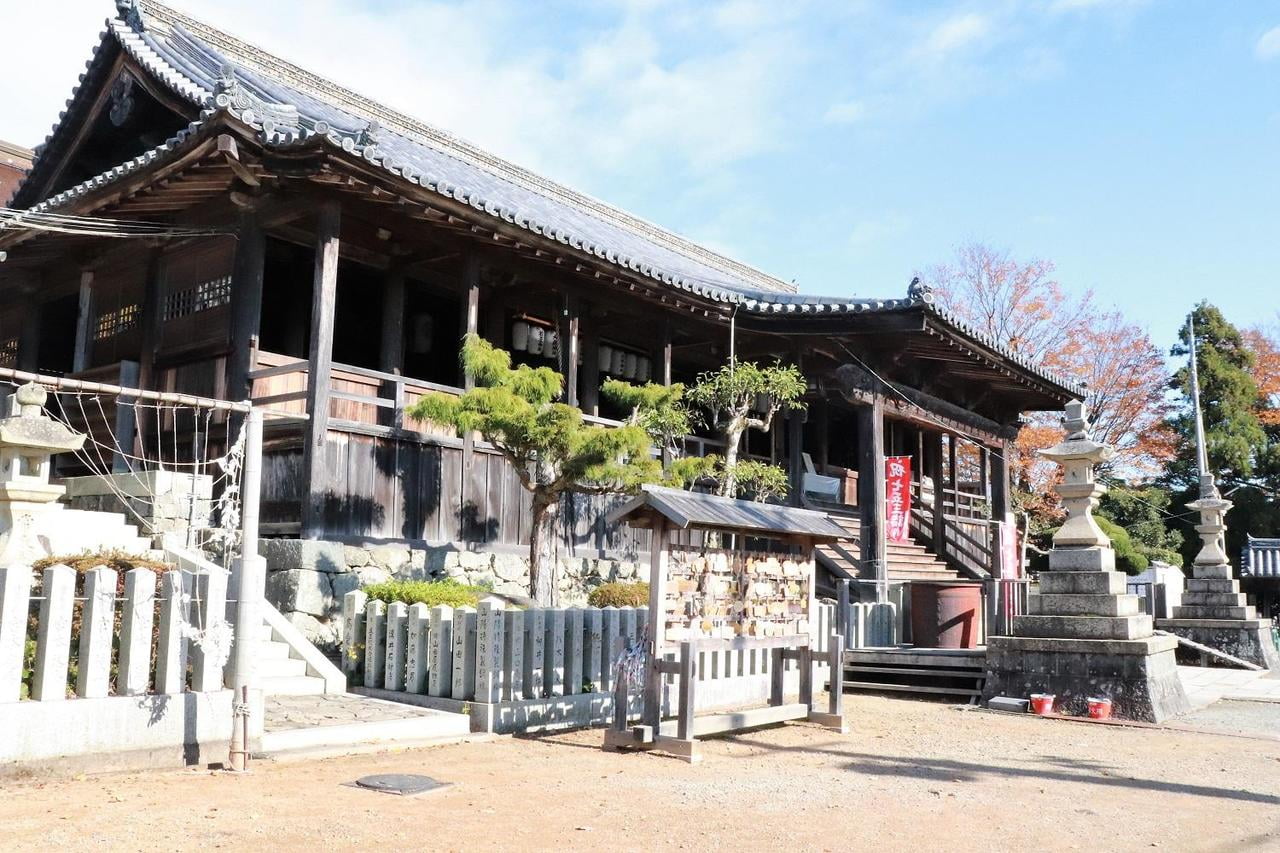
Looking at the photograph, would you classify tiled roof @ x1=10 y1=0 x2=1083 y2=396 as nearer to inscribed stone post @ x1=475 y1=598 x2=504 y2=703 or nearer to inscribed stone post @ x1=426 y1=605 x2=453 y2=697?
inscribed stone post @ x1=426 y1=605 x2=453 y2=697

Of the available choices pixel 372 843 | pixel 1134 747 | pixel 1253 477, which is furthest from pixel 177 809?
pixel 1253 477

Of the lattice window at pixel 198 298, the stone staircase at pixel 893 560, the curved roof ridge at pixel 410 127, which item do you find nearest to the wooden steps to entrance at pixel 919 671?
the stone staircase at pixel 893 560

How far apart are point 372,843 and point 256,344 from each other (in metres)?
8.33

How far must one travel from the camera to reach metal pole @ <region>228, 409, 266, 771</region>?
21.8 ft

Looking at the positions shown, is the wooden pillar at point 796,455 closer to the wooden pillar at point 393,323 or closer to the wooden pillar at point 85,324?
the wooden pillar at point 393,323

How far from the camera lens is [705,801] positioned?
6227 millimetres

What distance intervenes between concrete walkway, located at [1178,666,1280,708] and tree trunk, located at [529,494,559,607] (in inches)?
313

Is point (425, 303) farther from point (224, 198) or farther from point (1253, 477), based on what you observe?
point (1253, 477)

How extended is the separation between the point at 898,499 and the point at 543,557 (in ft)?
28.4

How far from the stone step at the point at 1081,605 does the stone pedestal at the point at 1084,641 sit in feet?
0.04

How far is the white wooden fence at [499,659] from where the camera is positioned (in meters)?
8.55

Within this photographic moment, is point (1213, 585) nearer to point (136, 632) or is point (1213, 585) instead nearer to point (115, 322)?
point (136, 632)

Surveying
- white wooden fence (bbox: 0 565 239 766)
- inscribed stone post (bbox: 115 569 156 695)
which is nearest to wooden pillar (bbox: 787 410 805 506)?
white wooden fence (bbox: 0 565 239 766)

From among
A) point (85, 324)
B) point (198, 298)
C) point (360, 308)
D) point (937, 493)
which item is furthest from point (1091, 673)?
point (85, 324)
